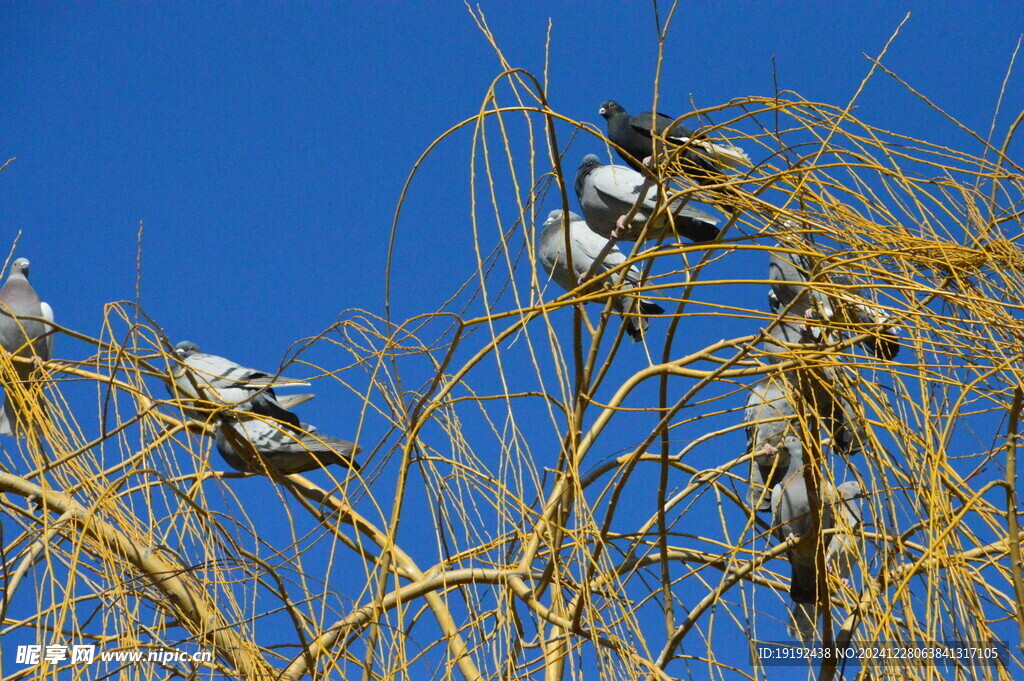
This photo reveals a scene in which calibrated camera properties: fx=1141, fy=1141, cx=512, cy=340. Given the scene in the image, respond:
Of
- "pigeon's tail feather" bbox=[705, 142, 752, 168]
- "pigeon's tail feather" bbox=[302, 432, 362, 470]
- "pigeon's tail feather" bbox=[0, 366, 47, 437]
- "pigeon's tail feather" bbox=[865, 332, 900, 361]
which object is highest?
"pigeon's tail feather" bbox=[705, 142, 752, 168]

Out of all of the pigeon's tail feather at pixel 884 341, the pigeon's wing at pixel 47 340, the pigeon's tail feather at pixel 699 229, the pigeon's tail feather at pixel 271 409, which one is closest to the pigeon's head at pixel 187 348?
the pigeon's wing at pixel 47 340

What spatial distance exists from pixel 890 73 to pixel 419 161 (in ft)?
2.36

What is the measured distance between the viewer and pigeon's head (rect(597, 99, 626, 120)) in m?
3.43

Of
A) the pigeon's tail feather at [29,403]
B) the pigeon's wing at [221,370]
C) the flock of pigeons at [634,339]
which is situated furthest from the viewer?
the pigeon's wing at [221,370]

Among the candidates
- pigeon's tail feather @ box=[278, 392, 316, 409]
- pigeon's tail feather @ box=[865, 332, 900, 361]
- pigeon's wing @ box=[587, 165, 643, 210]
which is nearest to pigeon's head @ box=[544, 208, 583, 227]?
pigeon's wing @ box=[587, 165, 643, 210]

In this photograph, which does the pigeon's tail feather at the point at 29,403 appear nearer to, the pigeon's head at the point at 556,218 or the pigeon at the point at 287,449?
the pigeon at the point at 287,449

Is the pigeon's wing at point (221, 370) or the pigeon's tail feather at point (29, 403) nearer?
the pigeon's tail feather at point (29, 403)

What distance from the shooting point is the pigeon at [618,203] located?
2.66 metres

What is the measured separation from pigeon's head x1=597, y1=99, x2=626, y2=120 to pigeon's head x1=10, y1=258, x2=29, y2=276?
2.24 m

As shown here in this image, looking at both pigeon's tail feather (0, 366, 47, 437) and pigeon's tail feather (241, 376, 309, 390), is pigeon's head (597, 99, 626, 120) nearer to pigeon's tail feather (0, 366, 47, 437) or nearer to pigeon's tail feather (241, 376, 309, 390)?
pigeon's tail feather (241, 376, 309, 390)

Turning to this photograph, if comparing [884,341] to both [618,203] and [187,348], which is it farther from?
[187,348]

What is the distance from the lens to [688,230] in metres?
2.70

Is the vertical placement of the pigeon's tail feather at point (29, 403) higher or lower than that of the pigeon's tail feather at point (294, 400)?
lower

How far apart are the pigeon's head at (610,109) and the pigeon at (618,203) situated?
0.14m
